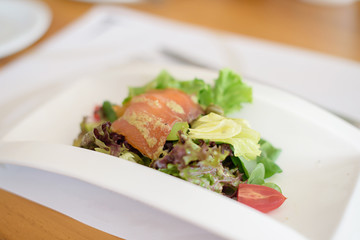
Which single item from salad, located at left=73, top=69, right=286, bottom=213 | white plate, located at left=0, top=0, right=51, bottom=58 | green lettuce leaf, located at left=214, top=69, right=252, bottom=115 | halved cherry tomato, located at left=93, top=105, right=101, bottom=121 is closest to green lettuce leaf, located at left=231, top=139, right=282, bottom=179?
salad, located at left=73, top=69, right=286, bottom=213


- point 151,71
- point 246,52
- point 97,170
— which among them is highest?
point 246,52

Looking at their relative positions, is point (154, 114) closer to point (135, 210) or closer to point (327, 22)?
point (135, 210)

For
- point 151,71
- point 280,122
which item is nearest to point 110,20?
point 151,71

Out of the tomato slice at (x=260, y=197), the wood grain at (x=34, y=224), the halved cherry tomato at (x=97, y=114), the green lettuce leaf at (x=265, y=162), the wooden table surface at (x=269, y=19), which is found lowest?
the wood grain at (x=34, y=224)

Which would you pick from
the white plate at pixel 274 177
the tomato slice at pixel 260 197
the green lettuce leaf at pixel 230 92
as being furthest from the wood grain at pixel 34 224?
the green lettuce leaf at pixel 230 92

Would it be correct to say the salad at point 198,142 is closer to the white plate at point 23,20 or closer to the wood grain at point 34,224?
the wood grain at point 34,224

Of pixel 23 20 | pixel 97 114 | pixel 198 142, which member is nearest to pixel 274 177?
pixel 198 142

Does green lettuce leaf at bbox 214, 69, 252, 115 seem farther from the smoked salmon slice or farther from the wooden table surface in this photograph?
the wooden table surface
